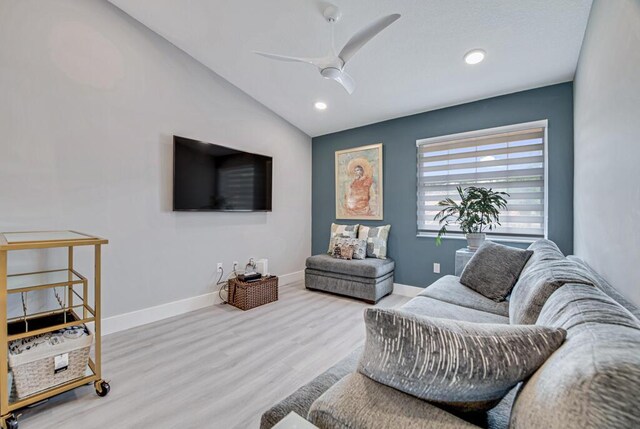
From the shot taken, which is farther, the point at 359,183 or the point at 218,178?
the point at 359,183

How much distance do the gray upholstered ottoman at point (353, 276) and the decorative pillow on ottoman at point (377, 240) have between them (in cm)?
12

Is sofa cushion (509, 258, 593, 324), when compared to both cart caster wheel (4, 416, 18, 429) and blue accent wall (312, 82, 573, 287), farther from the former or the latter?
cart caster wheel (4, 416, 18, 429)

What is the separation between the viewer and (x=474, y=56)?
8.38ft

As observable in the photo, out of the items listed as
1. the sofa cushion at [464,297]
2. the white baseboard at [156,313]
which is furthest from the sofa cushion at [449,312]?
the white baseboard at [156,313]

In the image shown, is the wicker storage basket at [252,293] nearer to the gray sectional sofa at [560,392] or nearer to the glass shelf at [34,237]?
the glass shelf at [34,237]

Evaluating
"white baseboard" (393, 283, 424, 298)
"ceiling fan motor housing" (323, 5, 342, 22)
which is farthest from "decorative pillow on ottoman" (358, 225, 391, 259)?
"ceiling fan motor housing" (323, 5, 342, 22)

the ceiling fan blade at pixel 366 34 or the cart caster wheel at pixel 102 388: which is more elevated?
the ceiling fan blade at pixel 366 34

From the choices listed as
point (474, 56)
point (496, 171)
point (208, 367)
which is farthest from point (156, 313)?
point (496, 171)

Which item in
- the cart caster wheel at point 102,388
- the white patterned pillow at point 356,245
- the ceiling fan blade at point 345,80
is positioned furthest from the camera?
the white patterned pillow at point 356,245

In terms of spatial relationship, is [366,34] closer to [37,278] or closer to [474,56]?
[474,56]

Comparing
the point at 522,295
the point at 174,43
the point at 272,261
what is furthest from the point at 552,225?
the point at 174,43

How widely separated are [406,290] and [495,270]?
1.74 meters

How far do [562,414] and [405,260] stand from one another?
11.5ft

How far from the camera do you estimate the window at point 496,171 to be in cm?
309
